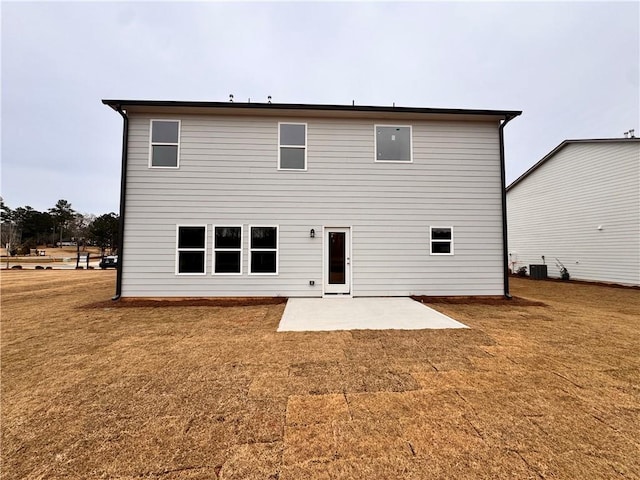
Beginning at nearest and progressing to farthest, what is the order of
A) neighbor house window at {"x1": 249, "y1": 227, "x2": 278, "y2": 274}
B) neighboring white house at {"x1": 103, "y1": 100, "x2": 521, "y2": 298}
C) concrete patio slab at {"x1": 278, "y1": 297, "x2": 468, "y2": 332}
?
1. concrete patio slab at {"x1": 278, "y1": 297, "x2": 468, "y2": 332}
2. neighboring white house at {"x1": 103, "y1": 100, "x2": 521, "y2": 298}
3. neighbor house window at {"x1": 249, "y1": 227, "x2": 278, "y2": 274}

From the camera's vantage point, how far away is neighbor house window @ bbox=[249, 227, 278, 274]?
777 centimetres

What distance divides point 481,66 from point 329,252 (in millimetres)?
16705

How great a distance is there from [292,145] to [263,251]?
315 cm

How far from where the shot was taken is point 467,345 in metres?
4.24

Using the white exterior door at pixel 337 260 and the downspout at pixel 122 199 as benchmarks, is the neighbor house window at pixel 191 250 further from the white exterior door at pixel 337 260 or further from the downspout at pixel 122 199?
the white exterior door at pixel 337 260

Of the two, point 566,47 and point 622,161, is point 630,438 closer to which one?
point 622,161

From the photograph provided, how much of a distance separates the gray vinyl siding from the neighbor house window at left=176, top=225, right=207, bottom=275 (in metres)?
0.15

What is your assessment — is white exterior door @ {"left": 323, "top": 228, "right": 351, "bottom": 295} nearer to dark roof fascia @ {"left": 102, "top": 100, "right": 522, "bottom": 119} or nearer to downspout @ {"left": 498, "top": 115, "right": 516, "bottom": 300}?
dark roof fascia @ {"left": 102, "top": 100, "right": 522, "bottom": 119}

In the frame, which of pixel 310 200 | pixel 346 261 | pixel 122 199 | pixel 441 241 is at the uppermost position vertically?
pixel 310 200

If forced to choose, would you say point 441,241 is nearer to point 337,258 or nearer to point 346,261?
point 346,261

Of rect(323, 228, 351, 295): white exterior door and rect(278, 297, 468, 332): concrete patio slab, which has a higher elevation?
rect(323, 228, 351, 295): white exterior door

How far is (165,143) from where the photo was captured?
7.81m

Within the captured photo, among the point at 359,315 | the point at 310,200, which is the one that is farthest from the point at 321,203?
the point at 359,315

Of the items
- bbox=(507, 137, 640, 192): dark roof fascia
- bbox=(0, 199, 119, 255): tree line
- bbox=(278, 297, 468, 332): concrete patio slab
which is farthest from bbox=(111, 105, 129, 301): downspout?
bbox=(0, 199, 119, 255): tree line
